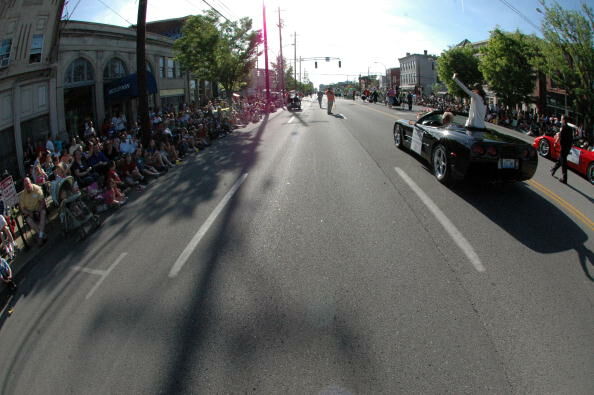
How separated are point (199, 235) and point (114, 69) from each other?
62.8 ft

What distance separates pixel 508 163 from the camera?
6.72 metres

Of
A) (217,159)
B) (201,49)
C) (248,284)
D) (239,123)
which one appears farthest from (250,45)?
(248,284)

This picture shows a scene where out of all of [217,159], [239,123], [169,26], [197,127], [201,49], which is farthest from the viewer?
[169,26]

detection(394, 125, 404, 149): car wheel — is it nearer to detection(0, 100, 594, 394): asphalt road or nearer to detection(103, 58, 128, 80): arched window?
detection(0, 100, 594, 394): asphalt road

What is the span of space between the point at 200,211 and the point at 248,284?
2842 mm

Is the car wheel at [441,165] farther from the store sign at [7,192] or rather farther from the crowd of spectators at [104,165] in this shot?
the store sign at [7,192]

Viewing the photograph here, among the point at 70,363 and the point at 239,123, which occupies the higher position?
the point at 239,123

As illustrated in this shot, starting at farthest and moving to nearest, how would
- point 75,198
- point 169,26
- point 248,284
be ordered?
point 169,26 < point 75,198 < point 248,284

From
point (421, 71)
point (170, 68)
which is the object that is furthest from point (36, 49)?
point (421, 71)

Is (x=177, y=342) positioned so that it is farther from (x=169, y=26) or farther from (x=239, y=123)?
(x=169, y=26)

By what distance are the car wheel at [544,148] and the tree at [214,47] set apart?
67.2ft

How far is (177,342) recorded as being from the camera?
11.7ft

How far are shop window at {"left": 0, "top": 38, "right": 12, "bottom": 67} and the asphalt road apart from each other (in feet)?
27.8

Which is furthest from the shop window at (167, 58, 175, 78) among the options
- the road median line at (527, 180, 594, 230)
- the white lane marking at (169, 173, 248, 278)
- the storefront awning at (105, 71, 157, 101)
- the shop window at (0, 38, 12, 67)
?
the road median line at (527, 180, 594, 230)
